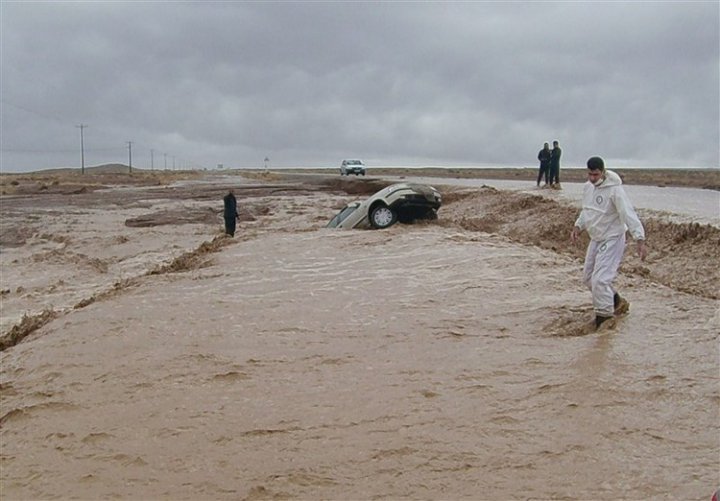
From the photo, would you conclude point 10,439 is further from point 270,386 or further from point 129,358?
point 270,386

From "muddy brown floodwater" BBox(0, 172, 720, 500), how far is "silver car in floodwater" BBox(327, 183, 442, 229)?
4.77 m

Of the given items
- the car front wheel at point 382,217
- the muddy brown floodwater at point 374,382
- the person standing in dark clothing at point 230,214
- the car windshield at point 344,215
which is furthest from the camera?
the person standing in dark clothing at point 230,214

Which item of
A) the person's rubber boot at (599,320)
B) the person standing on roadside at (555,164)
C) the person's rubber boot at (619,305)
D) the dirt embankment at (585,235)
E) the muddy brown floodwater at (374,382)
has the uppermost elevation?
the person standing on roadside at (555,164)

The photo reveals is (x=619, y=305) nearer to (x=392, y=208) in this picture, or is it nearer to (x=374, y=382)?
(x=374, y=382)

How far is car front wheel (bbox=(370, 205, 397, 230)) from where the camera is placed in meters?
17.0

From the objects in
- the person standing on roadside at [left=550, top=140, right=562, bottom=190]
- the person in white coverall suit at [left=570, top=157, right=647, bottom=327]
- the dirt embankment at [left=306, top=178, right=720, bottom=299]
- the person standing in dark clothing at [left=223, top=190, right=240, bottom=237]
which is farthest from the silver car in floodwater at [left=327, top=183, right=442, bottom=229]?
the person in white coverall suit at [left=570, top=157, right=647, bottom=327]

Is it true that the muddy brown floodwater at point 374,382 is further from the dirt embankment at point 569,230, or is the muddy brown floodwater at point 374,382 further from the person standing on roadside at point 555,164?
the person standing on roadside at point 555,164

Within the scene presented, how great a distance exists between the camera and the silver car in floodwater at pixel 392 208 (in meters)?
17.1

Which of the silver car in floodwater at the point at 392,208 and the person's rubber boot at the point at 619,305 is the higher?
the silver car in floodwater at the point at 392,208

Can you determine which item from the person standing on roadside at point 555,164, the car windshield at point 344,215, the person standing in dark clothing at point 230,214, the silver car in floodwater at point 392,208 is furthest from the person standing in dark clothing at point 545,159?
the person standing in dark clothing at point 230,214

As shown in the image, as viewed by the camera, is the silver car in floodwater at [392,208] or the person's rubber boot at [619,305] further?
the silver car in floodwater at [392,208]

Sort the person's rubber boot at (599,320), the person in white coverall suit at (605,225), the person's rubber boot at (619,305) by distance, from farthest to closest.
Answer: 1. the person's rubber boot at (619,305)
2. the person's rubber boot at (599,320)
3. the person in white coverall suit at (605,225)

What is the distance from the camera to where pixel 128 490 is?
14.3 feet

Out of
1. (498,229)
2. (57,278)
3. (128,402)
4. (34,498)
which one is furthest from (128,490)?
(498,229)
